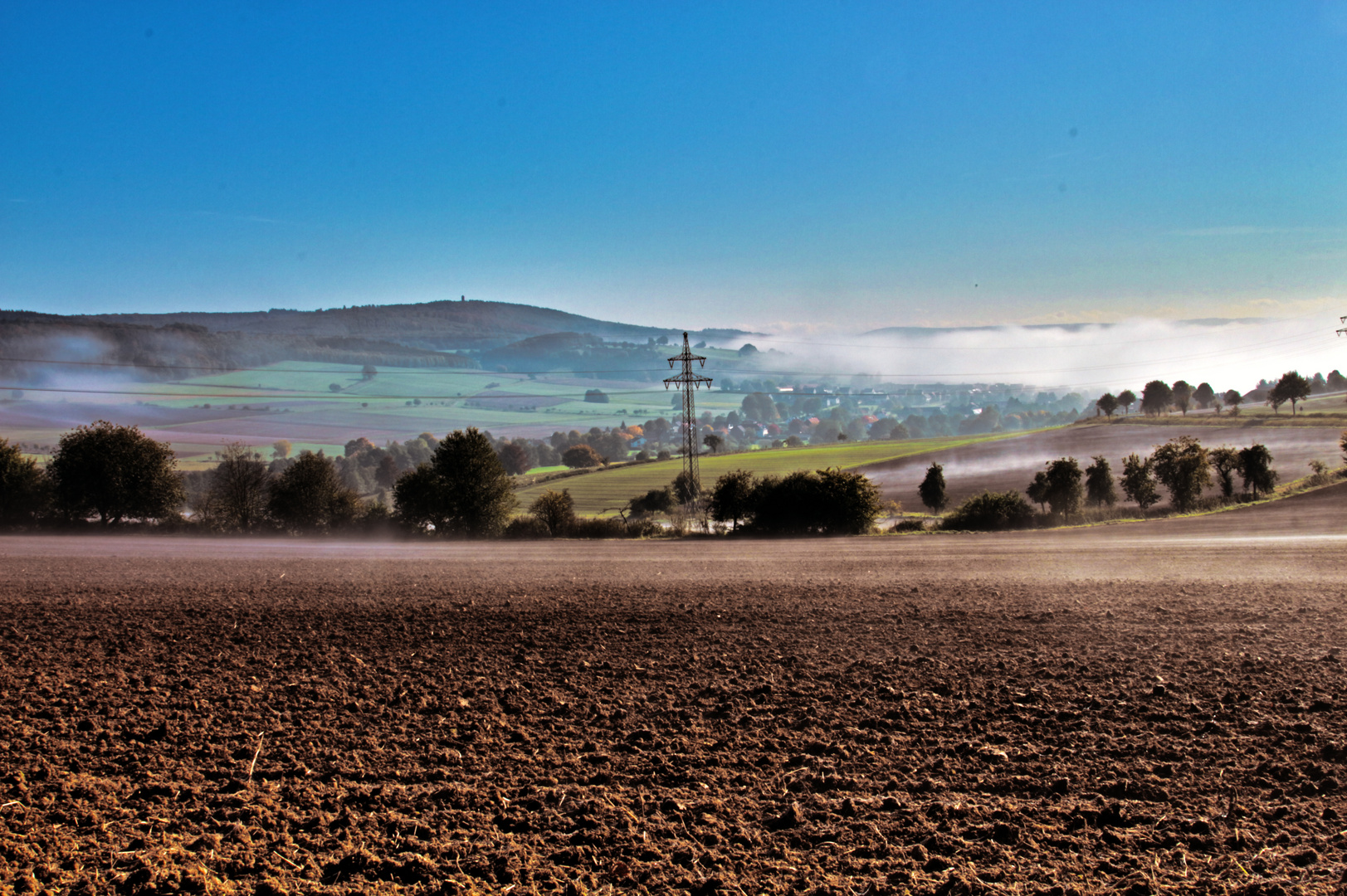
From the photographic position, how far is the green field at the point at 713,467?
261 feet

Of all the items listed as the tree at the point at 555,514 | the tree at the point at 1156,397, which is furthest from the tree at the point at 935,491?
the tree at the point at 1156,397

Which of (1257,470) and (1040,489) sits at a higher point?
(1257,470)

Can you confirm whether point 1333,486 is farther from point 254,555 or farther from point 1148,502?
point 254,555

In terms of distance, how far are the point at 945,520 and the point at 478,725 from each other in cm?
4365

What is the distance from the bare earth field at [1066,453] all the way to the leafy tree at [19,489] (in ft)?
191

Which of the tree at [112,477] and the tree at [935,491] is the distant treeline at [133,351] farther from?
the tree at [935,491]

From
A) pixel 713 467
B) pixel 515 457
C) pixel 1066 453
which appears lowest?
pixel 1066 453

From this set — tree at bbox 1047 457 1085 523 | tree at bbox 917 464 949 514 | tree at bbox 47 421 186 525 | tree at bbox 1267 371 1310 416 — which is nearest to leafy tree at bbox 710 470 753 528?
tree at bbox 917 464 949 514

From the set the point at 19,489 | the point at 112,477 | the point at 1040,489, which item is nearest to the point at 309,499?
the point at 112,477

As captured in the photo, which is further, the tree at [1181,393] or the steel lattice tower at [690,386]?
the tree at [1181,393]

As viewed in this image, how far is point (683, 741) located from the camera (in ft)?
26.4

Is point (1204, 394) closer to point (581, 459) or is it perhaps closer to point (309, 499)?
point (581, 459)

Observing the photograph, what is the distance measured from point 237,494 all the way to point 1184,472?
64.7m

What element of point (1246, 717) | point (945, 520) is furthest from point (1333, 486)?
point (1246, 717)
